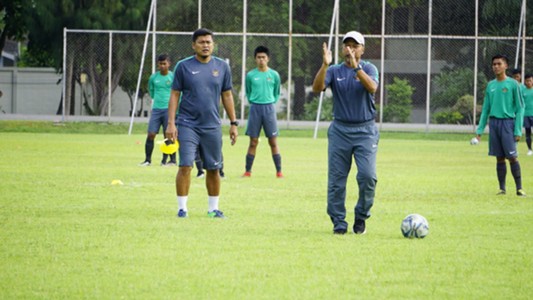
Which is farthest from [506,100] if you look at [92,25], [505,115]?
[92,25]

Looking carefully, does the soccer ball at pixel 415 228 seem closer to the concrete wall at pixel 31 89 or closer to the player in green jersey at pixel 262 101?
the player in green jersey at pixel 262 101

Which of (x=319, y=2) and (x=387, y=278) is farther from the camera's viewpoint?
(x=319, y=2)

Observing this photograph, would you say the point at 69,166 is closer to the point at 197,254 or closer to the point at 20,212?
the point at 20,212

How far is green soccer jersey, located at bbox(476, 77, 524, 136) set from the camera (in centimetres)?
1733

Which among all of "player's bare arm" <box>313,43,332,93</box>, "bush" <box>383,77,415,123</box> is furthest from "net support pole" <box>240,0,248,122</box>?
"player's bare arm" <box>313,43,332,93</box>

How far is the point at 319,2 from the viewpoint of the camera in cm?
4219

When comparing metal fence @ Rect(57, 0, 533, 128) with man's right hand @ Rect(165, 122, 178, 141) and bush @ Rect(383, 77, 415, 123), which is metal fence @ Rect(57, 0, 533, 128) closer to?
bush @ Rect(383, 77, 415, 123)

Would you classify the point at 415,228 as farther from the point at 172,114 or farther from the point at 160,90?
the point at 160,90

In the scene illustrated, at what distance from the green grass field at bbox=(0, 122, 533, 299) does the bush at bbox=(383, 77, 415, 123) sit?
19197 mm

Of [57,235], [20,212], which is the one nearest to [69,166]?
[20,212]

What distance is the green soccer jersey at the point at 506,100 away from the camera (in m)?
17.3

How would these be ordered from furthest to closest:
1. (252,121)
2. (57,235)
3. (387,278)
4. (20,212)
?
(252,121) < (20,212) < (57,235) < (387,278)

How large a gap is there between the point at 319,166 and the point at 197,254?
571 inches

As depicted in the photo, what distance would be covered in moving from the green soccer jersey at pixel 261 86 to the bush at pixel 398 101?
796 inches
